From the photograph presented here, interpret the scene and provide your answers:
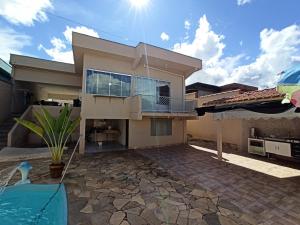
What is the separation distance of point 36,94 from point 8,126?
7700mm

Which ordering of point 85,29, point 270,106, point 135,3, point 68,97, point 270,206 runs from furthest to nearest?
point 68,97, point 85,29, point 135,3, point 270,106, point 270,206

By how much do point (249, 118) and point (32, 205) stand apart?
33.5ft

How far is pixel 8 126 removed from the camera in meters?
12.0

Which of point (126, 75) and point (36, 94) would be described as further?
point (36, 94)

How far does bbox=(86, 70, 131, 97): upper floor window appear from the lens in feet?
35.8

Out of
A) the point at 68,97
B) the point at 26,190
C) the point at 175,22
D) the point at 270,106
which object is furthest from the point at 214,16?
the point at 68,97

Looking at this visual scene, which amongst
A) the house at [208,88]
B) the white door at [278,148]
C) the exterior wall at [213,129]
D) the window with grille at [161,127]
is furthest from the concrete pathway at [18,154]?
the house at [208,88]

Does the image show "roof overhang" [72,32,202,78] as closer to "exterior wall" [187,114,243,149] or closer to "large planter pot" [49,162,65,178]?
"exterior wall" [187,114,243,149]

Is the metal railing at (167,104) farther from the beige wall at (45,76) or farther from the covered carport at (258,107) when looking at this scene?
the beige wall at (45,76)

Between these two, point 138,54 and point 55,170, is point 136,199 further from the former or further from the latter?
point 138,54

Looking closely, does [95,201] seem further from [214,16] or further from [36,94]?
[36,94]

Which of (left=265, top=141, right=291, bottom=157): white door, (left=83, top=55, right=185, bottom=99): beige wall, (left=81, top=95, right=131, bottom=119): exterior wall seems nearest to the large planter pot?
(left=81, top=95, right=131, bottom=119): exterior wall

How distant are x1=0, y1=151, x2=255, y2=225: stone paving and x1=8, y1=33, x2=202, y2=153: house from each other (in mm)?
4110

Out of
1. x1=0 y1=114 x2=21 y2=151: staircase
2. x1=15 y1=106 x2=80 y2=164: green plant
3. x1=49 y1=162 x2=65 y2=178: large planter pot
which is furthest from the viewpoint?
x1=0 y1=114 x2=21 y2=151: staircase
